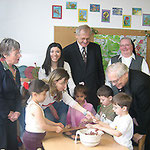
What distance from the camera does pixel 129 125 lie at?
1.65 m

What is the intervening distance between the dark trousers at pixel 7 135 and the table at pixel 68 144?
55 centimetres

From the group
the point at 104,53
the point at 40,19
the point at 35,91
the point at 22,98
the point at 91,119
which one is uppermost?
the point at 40,19

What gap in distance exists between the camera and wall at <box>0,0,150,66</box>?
10.8ft

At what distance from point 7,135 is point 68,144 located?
0.85m

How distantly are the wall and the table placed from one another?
2053mm

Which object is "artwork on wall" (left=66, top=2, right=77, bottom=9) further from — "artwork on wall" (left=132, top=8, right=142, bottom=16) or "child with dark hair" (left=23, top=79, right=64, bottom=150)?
"child with dark hair" (left=23, top=79, right=64, bottom=150)

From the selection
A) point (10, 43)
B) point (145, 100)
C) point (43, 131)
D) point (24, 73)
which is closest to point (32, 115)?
point (43, 131)

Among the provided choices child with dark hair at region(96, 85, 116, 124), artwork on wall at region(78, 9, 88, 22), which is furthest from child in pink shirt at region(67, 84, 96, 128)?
artwork on wall at region(78, 9, 88, 22)

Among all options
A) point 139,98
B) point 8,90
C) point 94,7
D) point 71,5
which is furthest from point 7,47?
point 94,7

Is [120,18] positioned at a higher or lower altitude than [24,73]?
higher

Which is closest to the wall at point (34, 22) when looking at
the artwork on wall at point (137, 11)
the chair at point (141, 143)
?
the artwork on wall at point (137, 11)

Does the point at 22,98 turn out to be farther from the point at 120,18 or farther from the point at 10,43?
the point at 120,18

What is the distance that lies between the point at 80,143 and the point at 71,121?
2.74 ft

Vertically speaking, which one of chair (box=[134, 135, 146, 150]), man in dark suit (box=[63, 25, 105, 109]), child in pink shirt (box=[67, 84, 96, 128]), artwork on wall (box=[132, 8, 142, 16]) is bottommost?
chair (box=[134, 135, 146, 150])
